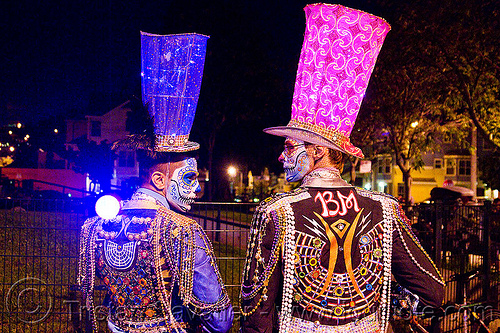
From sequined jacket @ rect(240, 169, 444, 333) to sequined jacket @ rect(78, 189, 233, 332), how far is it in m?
0.28

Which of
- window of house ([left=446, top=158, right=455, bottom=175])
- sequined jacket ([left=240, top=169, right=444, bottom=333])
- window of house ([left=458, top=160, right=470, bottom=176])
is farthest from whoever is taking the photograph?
window of house ([left=446, top=158, right=455, bottom=175])

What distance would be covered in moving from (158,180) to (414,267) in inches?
66.4

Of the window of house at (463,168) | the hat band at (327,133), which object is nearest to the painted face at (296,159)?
the hat band at (327,133)

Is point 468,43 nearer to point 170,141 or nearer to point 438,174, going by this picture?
point 170,141

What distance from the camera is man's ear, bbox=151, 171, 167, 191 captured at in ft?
10.0

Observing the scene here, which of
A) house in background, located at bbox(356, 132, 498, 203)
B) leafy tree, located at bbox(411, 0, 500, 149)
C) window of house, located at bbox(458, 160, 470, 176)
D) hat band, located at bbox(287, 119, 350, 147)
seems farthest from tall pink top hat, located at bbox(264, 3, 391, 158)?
window of house, located at bbox(458, 160, 470, 176)

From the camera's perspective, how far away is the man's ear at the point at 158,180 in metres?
3.06

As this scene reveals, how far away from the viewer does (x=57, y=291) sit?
7.82 m

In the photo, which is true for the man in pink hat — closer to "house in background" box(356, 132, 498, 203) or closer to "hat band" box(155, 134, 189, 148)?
"hat band" box(155, 134, 189, 148)

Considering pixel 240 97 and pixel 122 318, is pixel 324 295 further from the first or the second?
pixel 240 97

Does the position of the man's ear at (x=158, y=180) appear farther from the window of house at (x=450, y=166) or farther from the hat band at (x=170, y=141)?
the window of house at (x=450, y=166)

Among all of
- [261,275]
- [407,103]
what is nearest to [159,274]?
[261,275]

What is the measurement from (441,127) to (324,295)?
1760 cm

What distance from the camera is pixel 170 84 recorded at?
3.16 m
